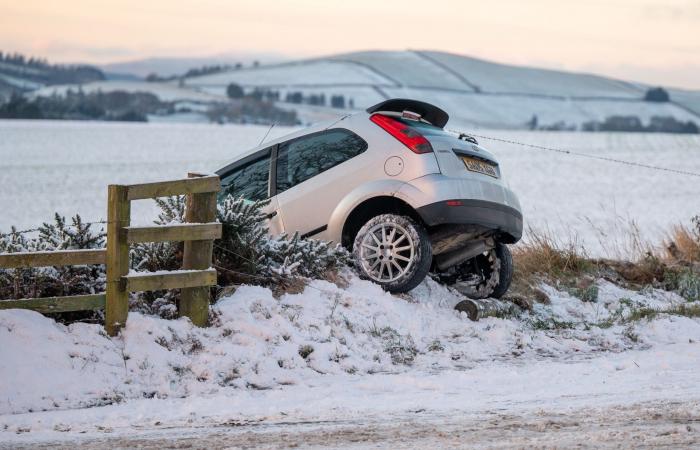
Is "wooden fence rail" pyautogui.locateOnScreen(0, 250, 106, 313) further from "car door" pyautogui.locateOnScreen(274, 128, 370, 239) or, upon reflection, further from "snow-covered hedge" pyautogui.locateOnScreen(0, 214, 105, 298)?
"car door" pyautogui.locateOnScreen(274, 128, 370, 239)

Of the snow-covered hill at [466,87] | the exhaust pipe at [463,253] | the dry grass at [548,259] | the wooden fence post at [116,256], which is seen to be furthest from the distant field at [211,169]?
the snow-covered hill at [466,87]

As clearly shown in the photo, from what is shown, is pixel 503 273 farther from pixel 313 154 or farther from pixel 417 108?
pixel 313 154

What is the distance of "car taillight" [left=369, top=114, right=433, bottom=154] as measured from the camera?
9.41m

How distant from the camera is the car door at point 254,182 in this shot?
10.0m

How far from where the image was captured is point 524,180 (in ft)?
210

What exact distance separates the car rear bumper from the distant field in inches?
354

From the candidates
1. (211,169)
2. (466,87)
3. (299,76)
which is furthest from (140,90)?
(211,169)

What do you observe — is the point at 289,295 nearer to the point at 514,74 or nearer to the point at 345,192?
the point at 345,192

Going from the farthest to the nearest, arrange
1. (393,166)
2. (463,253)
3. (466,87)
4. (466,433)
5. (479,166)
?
(466,87)
(463,253)
(479,166)
(393,166)
(466,433)

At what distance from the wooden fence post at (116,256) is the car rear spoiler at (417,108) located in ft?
10.5

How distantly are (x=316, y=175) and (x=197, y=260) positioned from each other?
7.36 feet

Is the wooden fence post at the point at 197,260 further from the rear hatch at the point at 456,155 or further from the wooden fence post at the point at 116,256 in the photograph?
the rear hatch at the point at 456,155

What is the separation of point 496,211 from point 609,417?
3673mm

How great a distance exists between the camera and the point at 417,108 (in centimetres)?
1023
